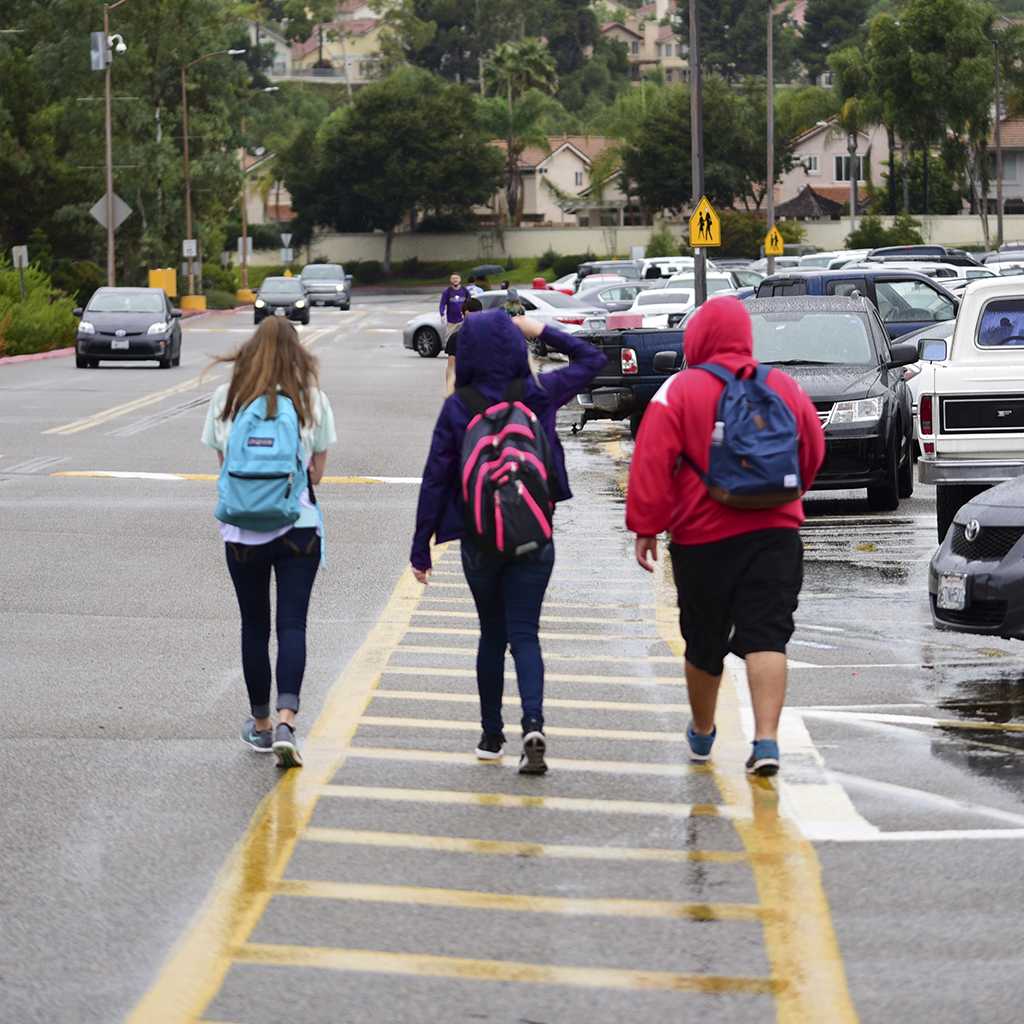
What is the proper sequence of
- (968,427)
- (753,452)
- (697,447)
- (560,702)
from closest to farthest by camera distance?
(753,452), (697,447), (560,702), (968,427)

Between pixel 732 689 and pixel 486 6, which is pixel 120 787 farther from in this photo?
pixel 486 6

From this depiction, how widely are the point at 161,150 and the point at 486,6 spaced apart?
299 feet

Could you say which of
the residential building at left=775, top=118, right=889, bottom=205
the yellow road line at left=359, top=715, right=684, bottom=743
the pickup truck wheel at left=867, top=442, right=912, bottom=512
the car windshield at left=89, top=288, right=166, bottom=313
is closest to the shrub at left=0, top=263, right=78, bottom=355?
the car windshield at left=89, top=288, right=166, bottom=313

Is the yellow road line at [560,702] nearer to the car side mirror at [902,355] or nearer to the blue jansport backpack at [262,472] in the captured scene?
the blue jansport backpack at [262,472]

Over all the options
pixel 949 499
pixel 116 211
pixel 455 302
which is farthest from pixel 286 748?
pixel 116 211

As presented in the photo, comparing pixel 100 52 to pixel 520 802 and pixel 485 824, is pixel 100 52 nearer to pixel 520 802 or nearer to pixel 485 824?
pixel 520 802

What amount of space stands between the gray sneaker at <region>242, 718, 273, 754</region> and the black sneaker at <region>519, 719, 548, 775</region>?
107 centimetres

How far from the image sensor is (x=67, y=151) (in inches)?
3231

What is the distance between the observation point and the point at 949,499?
49.6ft

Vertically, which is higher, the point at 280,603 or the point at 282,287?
the point at 282,287

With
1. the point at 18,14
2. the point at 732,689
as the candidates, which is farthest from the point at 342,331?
the point at 732,689

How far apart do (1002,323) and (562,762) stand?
8.53 metres

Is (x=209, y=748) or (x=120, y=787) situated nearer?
(x=120, y=787)

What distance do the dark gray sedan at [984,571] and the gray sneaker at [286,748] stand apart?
10.6 feet
